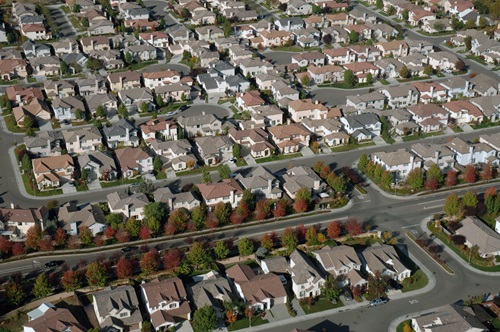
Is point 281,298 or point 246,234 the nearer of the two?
point 281,298

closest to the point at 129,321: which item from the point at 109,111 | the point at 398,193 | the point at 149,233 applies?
the point at 149,233

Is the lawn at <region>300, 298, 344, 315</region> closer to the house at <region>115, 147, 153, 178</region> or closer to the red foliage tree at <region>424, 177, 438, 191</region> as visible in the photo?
the red foliage tree at <region>424, 177, 438, 191</region>

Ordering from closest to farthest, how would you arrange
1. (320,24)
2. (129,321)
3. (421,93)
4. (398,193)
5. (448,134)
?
(129,321), (398,193), (448,134), (421,93), (320,24)

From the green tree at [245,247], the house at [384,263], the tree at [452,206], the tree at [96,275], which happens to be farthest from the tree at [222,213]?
the tree at [452,206]

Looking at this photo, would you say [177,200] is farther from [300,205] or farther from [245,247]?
[300,205]

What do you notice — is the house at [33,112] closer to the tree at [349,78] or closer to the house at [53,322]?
the house at [53,322]

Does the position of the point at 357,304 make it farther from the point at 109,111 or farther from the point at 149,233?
the point at 109,111
